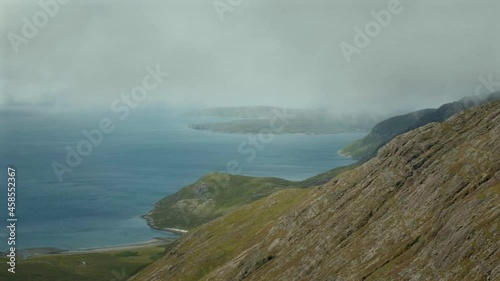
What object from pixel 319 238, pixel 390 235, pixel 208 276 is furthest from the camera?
pixel 208 276

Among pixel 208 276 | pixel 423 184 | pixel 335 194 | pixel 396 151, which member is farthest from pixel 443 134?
pixel 208 276

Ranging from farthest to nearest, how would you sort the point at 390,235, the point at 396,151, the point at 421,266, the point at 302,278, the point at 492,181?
the point at 396,151 < the point at 302,278 < the point at 390,235 < the point at 492,181 < the point at 421,266

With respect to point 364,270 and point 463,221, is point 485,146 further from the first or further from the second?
point 364,270

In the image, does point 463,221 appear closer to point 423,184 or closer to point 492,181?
point 492,181

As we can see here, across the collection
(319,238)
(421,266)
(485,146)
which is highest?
(485,146)

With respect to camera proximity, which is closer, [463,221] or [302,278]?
[463,221]

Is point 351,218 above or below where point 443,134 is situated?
below
